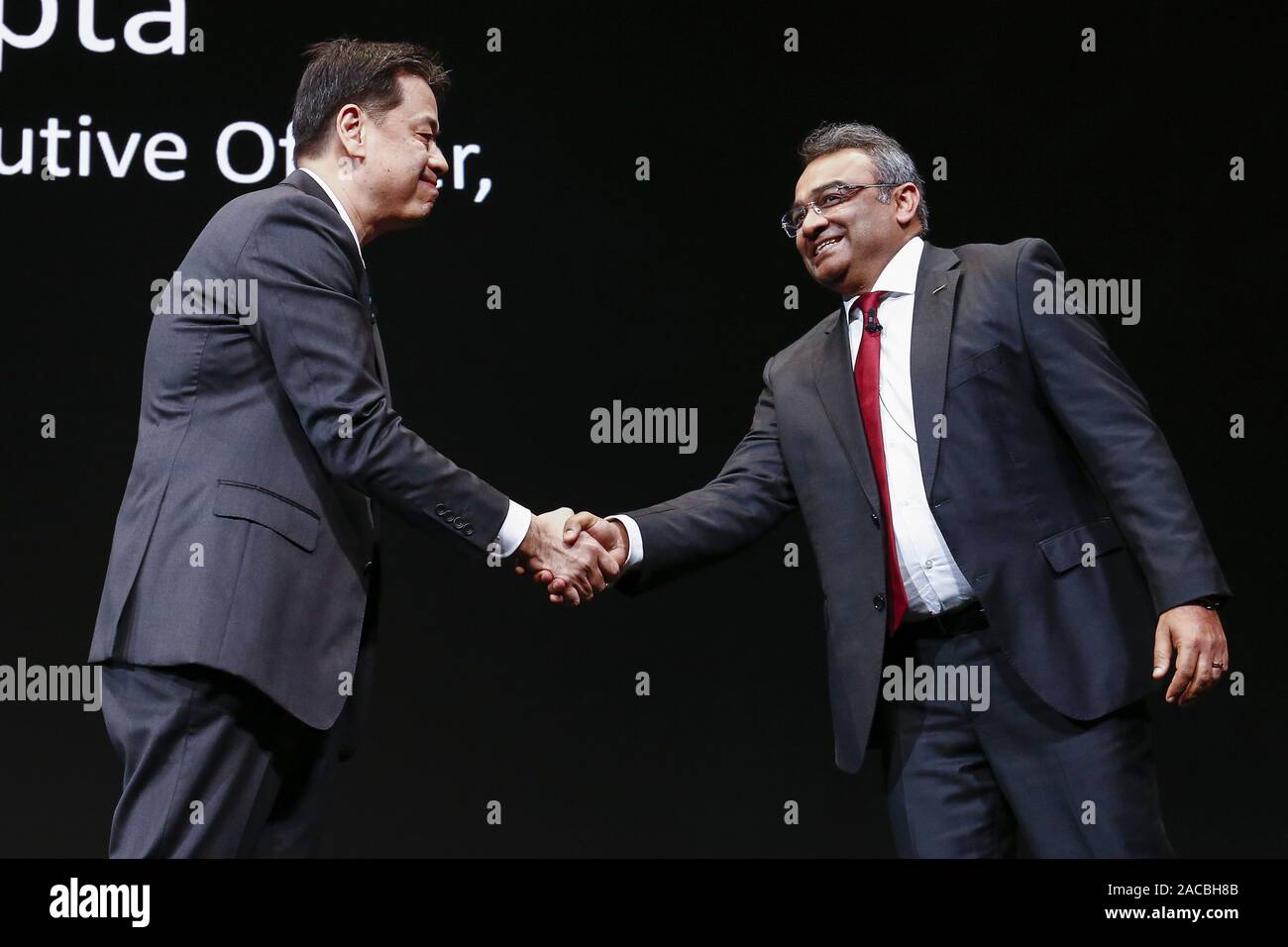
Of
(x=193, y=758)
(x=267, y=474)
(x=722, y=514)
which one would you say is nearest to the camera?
(x=193, y=758)

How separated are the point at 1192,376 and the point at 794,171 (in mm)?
1188

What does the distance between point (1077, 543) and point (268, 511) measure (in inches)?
48.3

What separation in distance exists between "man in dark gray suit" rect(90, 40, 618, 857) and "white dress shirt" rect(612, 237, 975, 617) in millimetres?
671

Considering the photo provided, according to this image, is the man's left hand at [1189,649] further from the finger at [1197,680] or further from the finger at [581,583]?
the finger at [581,583]

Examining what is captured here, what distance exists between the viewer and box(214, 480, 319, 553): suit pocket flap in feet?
6.35

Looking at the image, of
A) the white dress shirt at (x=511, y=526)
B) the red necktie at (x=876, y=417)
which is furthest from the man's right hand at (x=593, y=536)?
the red necktie at (x=876, y=417)

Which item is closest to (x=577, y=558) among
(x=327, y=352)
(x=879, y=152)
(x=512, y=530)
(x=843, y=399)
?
(x=512, y=530)

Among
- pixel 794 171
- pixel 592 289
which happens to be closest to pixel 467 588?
pixel 592 289

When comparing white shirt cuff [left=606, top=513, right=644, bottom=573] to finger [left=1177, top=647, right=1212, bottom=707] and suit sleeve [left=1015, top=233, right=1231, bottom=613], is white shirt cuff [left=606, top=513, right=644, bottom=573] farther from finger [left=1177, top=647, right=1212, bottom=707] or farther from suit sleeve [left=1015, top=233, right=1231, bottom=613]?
finger [left=1177, top=647, right=1212, bottom=707]

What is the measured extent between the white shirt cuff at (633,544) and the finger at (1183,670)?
0.97m

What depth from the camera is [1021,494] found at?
219 centimetres

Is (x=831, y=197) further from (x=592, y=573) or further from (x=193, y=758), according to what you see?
(x=193, y=758)

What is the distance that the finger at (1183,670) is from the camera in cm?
203
